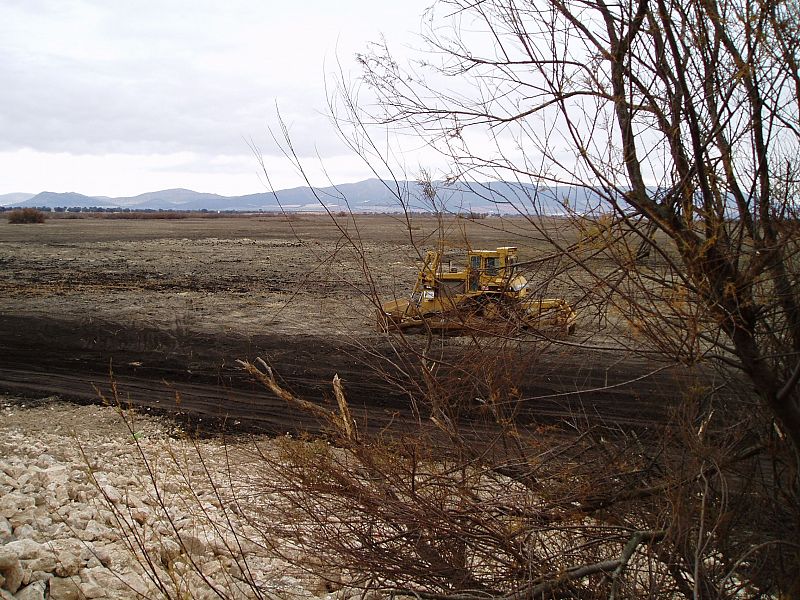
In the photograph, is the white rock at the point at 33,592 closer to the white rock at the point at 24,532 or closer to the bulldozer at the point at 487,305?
the white rock at the point at 24,532

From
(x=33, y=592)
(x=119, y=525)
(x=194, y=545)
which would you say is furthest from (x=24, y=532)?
(x=119, y=525)

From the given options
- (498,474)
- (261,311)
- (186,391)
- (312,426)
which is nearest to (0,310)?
(261,311)

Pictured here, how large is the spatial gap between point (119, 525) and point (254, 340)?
1343cm

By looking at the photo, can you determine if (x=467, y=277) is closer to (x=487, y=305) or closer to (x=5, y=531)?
(x=487, y=305)

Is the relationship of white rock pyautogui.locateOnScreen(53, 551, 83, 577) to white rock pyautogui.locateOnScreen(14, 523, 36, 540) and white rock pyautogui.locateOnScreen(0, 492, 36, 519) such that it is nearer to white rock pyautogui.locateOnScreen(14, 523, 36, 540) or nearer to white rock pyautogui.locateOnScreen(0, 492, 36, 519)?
white rock pyautogui.locateOnScreen(14, 523, 36, 540)

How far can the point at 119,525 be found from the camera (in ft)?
11.5

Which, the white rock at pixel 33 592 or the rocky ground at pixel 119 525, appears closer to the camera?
the rocky ground at pixel 119 525

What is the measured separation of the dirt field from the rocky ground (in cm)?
107

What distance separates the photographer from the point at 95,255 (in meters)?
36.3

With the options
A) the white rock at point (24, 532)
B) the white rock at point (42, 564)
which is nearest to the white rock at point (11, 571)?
the white rock at point (42, 564)

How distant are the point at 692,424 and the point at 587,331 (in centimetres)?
102

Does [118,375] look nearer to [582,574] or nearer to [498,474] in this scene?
[498,474]

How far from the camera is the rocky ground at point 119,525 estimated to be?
4.72 metres

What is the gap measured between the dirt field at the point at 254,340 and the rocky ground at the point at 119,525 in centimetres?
107
